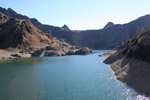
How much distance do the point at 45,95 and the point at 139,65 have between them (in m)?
34.3

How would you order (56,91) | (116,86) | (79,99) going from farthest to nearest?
(116,86) → (56,91) → (79,99)

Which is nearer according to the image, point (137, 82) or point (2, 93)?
point (2, 93)

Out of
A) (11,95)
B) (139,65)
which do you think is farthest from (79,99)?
(139,65)

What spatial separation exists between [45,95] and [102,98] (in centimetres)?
1493

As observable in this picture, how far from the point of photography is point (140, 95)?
3684 cm

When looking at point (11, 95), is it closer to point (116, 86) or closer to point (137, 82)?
point (116, 86)

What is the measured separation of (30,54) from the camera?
198500 mm

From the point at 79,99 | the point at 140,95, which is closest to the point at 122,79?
the point at 140,95

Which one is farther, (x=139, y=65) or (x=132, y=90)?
(x=139, y=65)

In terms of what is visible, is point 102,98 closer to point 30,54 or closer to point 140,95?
point 140,95

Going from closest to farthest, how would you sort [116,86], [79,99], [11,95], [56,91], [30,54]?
[79,99]
[11,95]
[56,91]
[116,86]
[30,54]

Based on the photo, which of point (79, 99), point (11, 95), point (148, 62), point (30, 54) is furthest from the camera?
point (30, 54)

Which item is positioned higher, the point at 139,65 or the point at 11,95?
the point at 139,65

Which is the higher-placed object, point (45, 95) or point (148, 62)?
point (148, 62)
